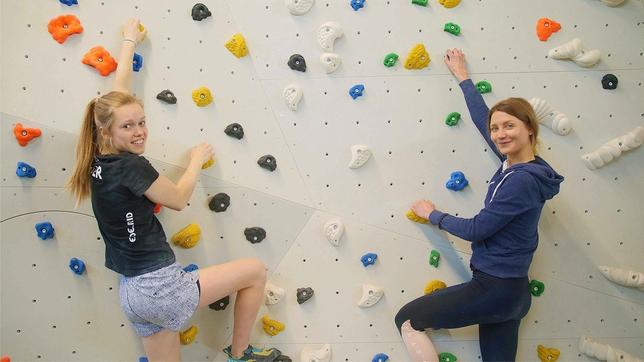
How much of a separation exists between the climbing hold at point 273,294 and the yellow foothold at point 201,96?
28.5 inches

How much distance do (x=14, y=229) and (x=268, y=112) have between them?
0.99 metres

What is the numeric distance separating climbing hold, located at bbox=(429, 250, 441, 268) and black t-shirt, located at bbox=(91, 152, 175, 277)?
96 cm

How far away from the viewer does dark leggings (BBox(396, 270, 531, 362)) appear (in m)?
1.72

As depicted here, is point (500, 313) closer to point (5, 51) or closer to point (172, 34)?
Result: point (172, 34)

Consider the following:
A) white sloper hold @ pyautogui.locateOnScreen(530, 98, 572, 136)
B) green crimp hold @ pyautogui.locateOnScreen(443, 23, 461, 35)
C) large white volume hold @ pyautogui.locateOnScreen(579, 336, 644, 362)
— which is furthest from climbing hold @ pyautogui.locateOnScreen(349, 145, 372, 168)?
large white volume hold @ pyautogui.locateOnScreen(579, 336, 644, 362)

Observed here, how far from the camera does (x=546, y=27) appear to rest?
187cm

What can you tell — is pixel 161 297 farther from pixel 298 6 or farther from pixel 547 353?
pixel 547 353

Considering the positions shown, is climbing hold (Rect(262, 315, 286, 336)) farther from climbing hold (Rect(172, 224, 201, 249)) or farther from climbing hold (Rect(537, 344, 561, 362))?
climbing hold (Rect(537, 344, 561, 362))

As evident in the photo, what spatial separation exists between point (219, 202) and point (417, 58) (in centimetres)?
90

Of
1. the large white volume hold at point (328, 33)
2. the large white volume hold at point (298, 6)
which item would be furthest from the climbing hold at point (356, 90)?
the large white volume hold at point (298, 6)

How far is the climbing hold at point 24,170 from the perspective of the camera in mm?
1724

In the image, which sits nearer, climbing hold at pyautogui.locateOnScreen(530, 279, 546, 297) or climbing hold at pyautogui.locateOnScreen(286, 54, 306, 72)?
climbing hold at pyautogui.locateOnScreen(286, 54, 306, 72)

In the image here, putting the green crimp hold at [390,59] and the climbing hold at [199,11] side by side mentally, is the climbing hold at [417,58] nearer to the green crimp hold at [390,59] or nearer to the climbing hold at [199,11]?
the green crimp hold at [390,59]

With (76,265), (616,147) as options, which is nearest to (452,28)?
(616,147)
